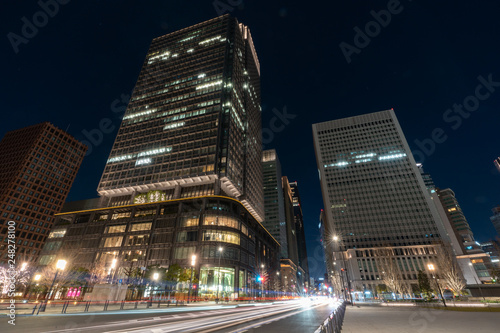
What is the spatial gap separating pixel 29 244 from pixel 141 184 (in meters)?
72.8

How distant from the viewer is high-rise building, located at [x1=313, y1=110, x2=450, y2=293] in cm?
10369

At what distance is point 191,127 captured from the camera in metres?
81.7

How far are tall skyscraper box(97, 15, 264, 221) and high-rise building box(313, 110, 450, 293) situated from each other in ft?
155

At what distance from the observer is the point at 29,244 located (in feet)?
331

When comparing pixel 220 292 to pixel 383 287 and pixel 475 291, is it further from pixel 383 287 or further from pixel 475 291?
pixel 383 287

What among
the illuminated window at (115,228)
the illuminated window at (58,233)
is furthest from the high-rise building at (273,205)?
the illuminated window at (58,233)

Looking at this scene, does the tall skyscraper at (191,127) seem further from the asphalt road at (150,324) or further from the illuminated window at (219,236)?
the asphalt road at (150,324)

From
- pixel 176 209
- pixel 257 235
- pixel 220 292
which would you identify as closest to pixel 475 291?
pixel 220 292

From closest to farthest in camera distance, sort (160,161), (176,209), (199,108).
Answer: (176,209) < (160,161) < (199,108)

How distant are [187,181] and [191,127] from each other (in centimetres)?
2054

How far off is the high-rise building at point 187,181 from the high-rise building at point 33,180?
43648mm

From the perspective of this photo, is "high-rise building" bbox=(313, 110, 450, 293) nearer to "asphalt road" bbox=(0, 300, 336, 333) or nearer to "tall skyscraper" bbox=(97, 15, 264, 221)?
"tall skyscraper" bbox=(97, 15, 264, 221)

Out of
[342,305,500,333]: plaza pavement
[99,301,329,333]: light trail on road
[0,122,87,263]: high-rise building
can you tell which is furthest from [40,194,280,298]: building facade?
[0,122,87,263]: high-rise building

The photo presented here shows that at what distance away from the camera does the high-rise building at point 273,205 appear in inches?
5625
